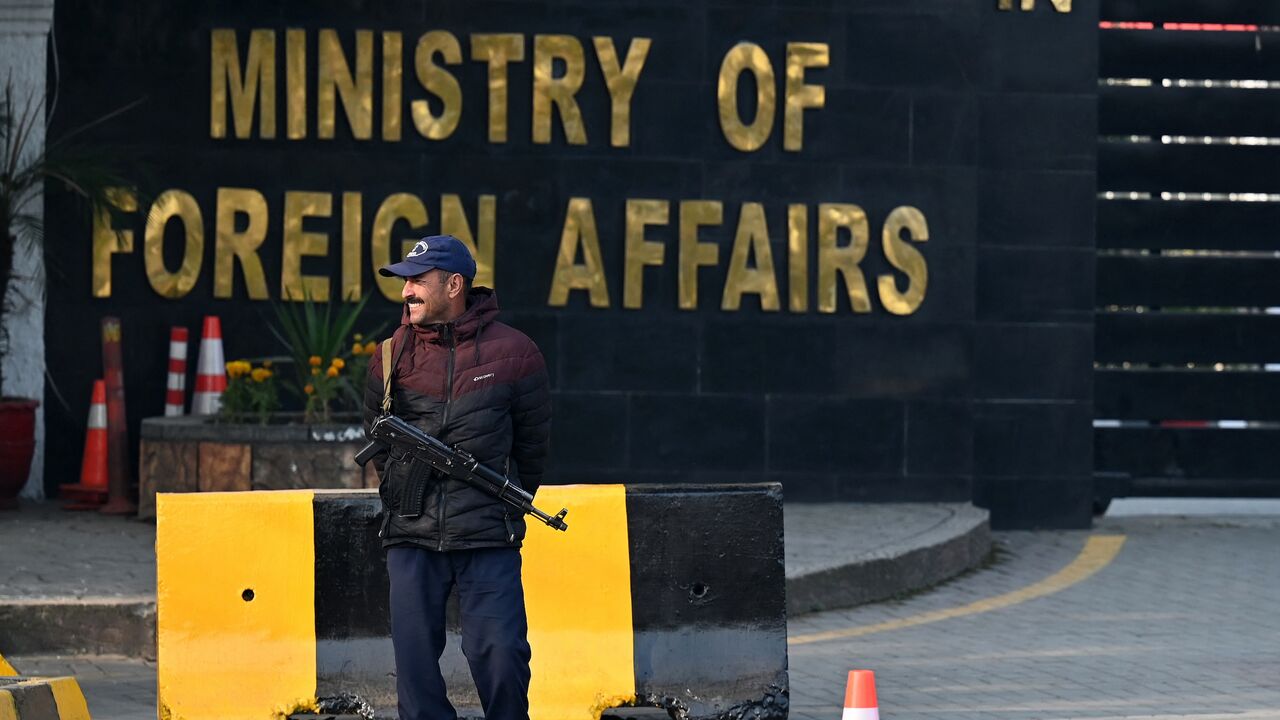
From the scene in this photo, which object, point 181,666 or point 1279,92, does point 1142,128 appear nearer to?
point 1279,92

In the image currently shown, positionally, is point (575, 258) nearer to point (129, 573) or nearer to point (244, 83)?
point (244, 83)

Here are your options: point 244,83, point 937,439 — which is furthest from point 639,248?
point 244,83

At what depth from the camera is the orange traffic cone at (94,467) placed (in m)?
12.9

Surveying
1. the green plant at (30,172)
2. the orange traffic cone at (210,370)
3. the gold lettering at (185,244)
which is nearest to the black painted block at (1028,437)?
the orange traffic cone at (210,370)

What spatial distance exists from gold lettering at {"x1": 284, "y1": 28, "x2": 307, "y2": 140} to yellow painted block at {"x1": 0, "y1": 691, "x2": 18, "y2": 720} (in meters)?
7.78

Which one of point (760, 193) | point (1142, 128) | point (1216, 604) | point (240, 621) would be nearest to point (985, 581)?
point (1216, 604)

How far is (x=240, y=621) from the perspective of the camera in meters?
7.68

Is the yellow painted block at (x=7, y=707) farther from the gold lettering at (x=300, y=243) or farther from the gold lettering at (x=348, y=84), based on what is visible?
the gold lettering at (x=348, y=84)

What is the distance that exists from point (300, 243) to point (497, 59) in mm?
1751

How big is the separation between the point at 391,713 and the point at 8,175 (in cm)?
638

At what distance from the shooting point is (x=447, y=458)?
640cm

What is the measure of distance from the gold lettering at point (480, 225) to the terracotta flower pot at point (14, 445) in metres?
2.83

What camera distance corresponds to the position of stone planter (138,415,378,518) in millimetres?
11641

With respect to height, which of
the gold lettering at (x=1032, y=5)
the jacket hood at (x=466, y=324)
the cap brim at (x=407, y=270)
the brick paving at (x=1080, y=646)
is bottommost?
the brick paving at (x=1080, y=646)
